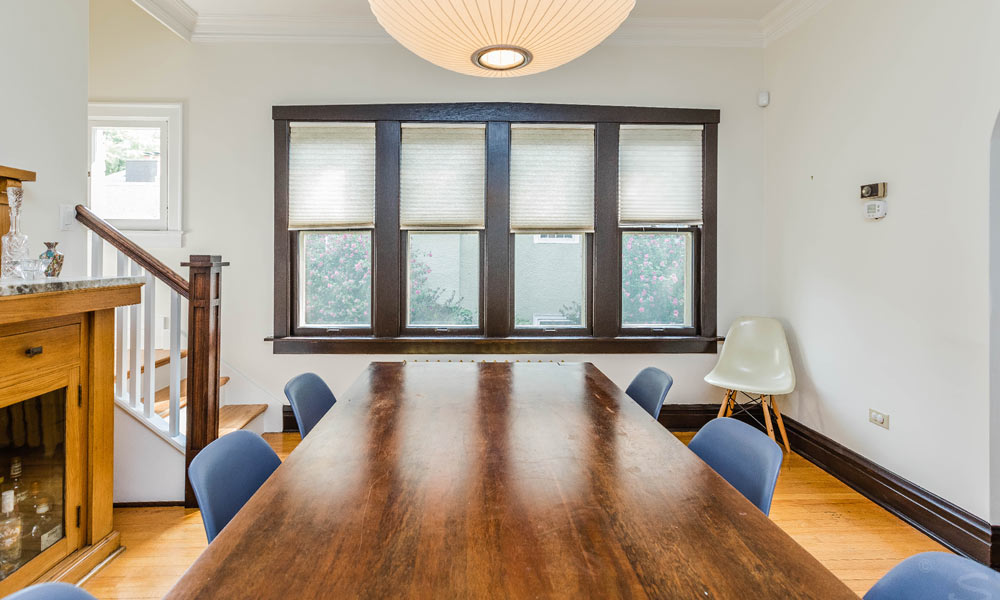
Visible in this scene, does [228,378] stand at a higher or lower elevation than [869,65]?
lower

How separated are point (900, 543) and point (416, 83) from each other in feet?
13.2

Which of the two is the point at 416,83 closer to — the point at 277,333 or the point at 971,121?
the point at 277,333

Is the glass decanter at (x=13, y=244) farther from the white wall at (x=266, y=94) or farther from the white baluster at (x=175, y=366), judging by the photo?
the white wall at (x=266, y=94)

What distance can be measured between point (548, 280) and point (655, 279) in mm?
851

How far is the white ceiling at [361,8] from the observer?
3570 millimetres

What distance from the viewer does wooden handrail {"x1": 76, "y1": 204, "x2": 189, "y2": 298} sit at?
8.48ft

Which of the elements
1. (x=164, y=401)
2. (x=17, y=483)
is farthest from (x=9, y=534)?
(x=164, y=401)

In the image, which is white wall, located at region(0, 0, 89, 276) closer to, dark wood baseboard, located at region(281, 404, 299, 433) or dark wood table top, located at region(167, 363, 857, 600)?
dark wood baseboard, located at region(281, 404, 299, 433)

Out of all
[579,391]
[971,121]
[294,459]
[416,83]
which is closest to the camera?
[294,459]

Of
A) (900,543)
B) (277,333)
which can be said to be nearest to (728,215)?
(900,543)

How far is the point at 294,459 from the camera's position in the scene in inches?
55.7

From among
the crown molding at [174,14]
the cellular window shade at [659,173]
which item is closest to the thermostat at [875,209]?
the cellular window shade at [659,173]

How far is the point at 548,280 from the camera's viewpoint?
4.09m

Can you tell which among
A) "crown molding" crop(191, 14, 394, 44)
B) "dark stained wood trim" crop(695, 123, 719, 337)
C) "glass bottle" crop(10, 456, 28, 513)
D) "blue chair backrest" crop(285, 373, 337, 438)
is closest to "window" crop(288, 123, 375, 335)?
"crown molding" crop(191, 14, 394, 44)
